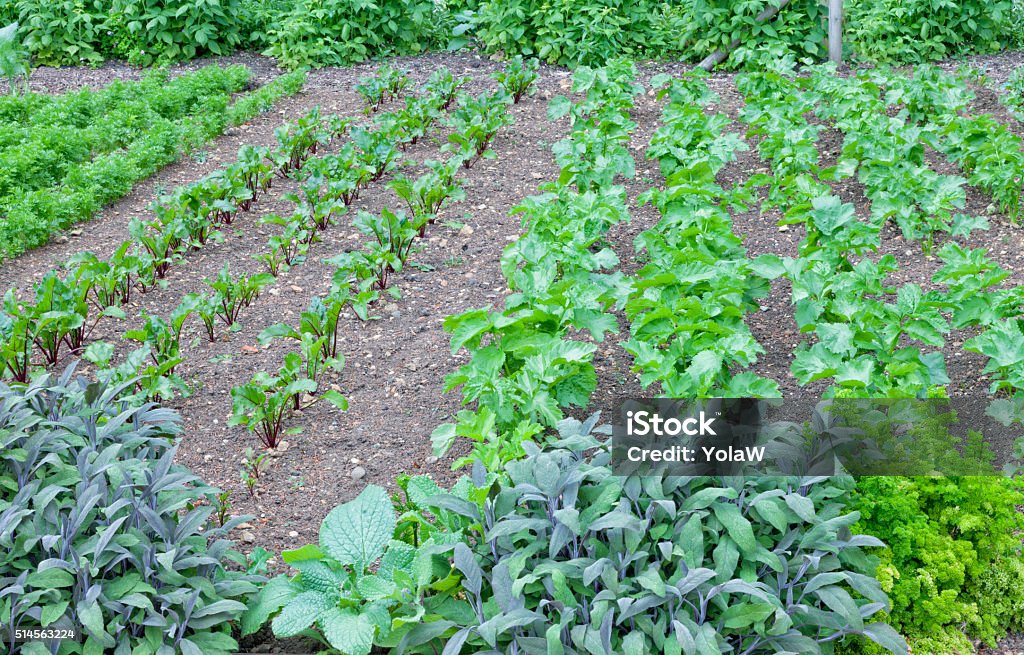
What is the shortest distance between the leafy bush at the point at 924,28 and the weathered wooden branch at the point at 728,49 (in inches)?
32.0

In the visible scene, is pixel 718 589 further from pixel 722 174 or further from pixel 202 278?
pixel 722 174

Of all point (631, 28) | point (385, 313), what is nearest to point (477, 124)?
point (385, 313)

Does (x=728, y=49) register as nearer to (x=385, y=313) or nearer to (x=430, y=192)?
(x=430, y=192)

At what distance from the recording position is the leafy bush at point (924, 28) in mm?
8969

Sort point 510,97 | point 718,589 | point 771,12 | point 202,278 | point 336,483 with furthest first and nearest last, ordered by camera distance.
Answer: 1. point 771,12
2. point 510,97
3. point 202,278
4. point 336,483
5. point 718,589

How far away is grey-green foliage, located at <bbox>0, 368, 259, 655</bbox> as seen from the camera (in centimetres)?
280

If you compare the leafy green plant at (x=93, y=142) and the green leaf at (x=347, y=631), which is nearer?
the green leaf at (x=347, y=631)

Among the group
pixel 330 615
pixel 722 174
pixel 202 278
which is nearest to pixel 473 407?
pixel 330 615

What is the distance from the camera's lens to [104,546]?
284cm

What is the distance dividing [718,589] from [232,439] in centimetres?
235

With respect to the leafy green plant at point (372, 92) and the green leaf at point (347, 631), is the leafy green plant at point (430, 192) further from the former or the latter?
the green leaf at point (347, 631)

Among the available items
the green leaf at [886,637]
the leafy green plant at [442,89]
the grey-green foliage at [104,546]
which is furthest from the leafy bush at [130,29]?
the green leaf at [886,637]

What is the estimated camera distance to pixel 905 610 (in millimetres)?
3041

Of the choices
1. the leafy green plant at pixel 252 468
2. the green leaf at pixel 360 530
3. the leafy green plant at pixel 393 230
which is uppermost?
the leafy green plant at pixel 393 230
